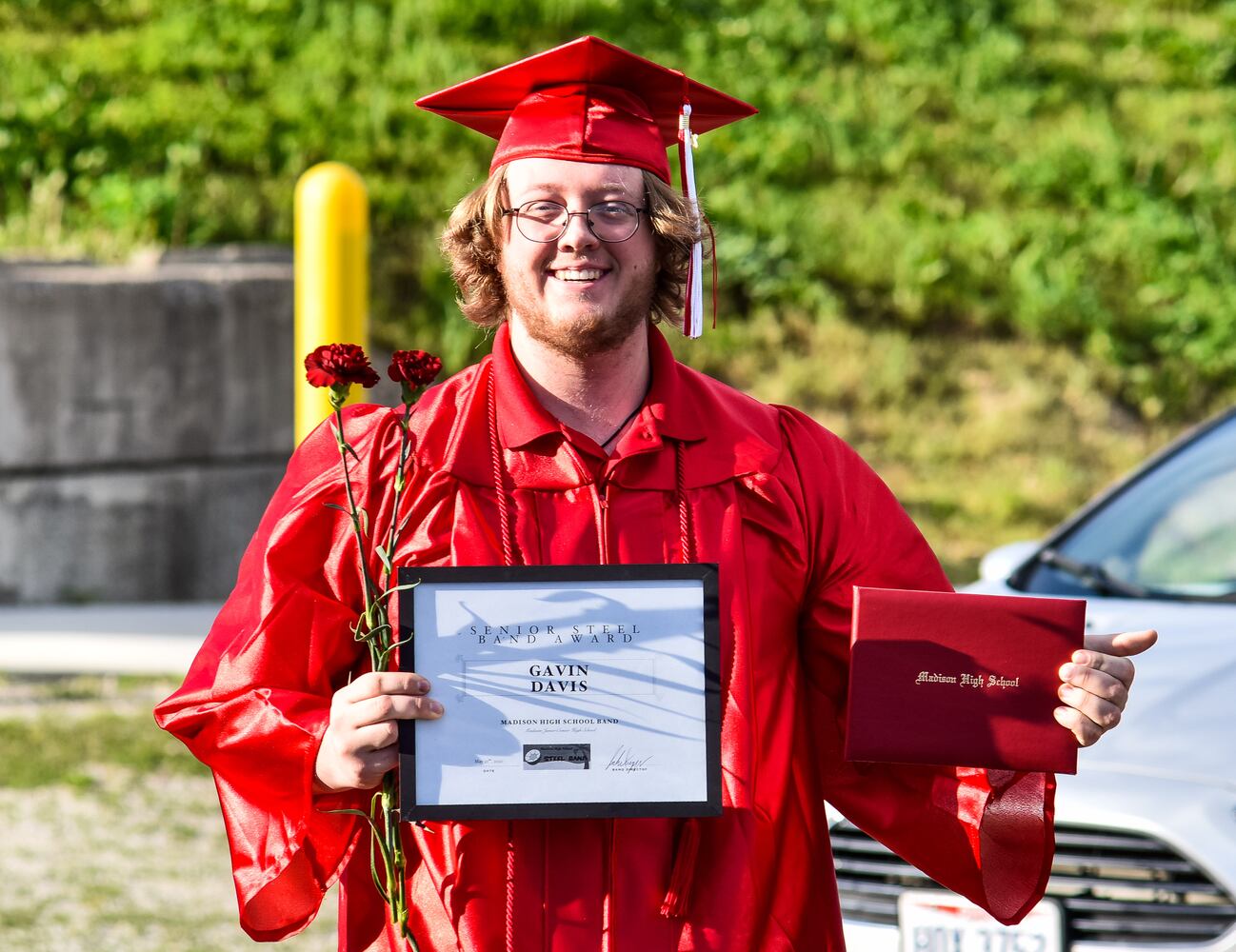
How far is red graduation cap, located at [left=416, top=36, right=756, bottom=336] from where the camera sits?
2520 millimetres

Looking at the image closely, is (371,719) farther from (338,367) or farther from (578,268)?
(578,268)

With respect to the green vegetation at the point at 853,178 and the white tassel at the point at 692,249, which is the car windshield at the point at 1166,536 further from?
the green vegetation at the point at 853,178

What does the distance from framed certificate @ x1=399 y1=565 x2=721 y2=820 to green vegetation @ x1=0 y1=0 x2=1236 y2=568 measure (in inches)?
289

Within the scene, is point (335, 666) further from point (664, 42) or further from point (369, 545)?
point (664, 42)

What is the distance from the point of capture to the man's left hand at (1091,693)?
238 centimetres

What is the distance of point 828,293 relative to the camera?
436 inches

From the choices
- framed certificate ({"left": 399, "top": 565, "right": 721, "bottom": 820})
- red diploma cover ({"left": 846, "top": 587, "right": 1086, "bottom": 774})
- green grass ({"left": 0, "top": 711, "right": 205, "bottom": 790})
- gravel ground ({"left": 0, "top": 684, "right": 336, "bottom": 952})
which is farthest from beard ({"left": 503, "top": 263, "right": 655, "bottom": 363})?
green grass ({"left": 0, "top": 711, "right": 205, "bottom": 790})

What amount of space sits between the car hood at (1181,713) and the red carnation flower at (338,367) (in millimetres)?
1830

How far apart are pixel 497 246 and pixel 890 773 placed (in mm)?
958

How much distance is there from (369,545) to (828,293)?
29.3 ft

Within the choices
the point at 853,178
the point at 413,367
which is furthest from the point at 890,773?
the point at 853,178

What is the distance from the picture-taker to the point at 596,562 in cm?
240

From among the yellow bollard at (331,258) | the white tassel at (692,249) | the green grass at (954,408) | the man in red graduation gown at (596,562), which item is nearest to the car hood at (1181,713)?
the man in red graduation gown at (596,562)

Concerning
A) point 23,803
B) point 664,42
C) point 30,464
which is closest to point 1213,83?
point 664,42
